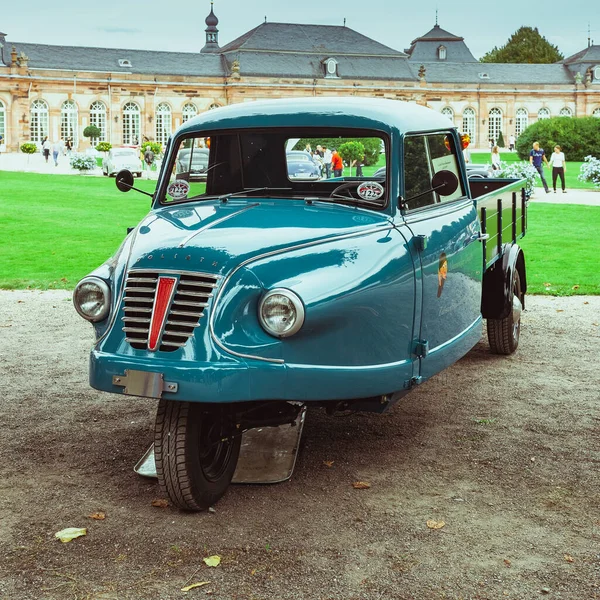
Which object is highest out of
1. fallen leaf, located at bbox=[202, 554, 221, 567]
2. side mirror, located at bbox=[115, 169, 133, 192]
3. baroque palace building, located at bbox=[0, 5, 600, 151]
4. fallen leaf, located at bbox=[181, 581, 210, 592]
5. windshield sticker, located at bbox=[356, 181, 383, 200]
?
baroque palace building, located at bbox=[0, 5, 600, 151]

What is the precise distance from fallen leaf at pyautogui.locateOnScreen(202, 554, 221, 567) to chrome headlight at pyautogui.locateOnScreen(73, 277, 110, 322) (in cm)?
144

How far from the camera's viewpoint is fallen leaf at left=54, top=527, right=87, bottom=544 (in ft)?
14.8

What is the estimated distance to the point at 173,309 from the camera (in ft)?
15.1

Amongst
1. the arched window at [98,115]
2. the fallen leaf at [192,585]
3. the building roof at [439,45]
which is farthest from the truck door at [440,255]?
the building roof at [439,45]

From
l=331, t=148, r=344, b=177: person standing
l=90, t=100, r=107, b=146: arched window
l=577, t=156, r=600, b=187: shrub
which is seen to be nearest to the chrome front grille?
l=331, t=148, r=344, b=177: person standing

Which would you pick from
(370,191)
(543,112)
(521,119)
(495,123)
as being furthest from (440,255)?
(543,112)

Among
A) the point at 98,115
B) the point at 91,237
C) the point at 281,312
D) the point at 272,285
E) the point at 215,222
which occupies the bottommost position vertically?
the point at 91,237

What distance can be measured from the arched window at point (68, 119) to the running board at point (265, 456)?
269 ft

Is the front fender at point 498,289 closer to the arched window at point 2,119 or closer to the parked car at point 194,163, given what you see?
the parked car at point 194,163

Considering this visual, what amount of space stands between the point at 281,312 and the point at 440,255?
5.04 ft

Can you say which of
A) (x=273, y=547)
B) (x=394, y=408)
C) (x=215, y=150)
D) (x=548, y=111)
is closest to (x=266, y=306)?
(x=273, y=547)

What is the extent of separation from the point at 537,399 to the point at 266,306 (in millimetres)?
3269

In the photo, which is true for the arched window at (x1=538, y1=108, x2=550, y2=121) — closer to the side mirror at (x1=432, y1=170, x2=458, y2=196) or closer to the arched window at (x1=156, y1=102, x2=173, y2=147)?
the arched window at (x1=156, y1=102, x2=173, y2=147)

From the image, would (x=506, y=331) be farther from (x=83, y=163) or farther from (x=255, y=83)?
(x=255, y=83)
